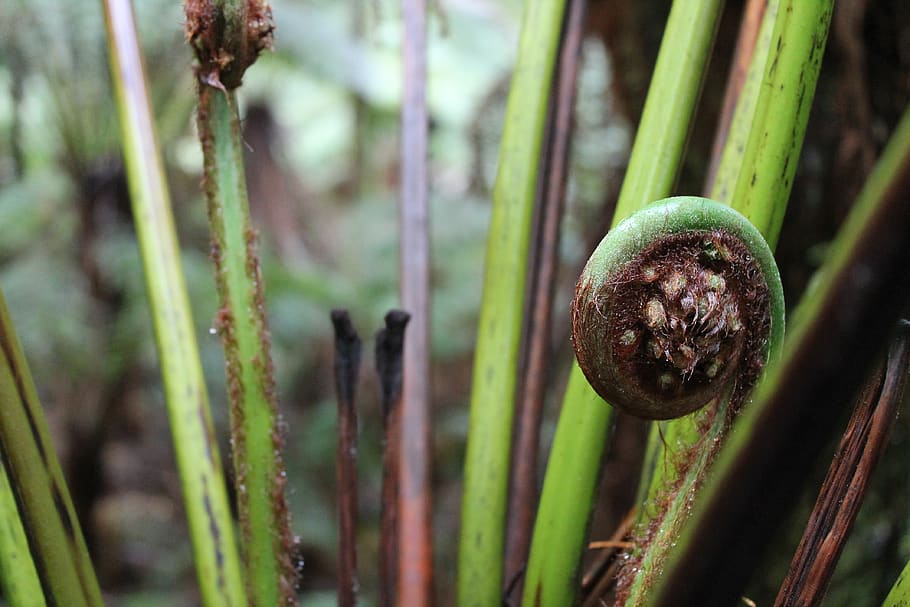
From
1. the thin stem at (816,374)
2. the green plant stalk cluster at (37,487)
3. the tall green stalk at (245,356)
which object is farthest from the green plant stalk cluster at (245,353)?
the thin stem at (816,374)

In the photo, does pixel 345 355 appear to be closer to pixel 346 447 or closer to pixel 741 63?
pixel 346 447

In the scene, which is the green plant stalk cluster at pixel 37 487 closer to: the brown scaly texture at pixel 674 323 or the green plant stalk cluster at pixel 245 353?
the green plant stalk cluster at pixel 245 353

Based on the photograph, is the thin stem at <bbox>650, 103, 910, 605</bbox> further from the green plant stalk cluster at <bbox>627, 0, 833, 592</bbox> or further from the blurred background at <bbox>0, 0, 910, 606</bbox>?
the blurred background at <bbox>0, 0, 910, 606</bbox>

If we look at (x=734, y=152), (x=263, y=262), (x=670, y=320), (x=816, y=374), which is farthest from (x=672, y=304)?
(x=263, y=262)

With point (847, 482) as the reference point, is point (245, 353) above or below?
above

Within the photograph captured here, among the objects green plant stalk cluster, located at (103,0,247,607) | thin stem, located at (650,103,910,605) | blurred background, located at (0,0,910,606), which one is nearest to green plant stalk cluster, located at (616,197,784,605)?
thin stem, located at (650,103,910,605)

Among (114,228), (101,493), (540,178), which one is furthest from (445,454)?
(540,178)
